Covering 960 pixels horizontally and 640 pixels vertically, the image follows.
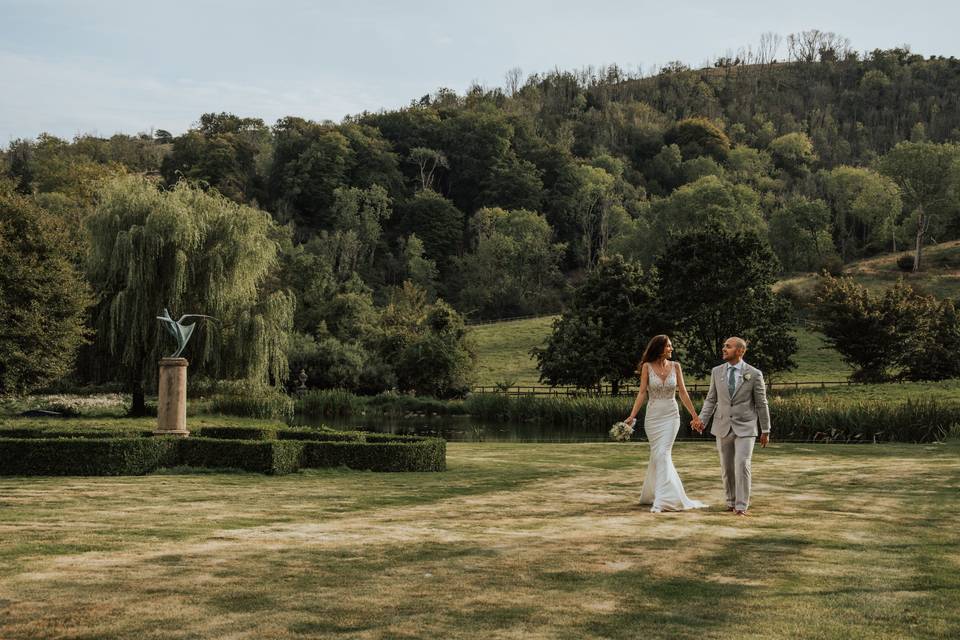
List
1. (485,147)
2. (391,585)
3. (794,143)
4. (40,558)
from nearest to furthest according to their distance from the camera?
(391,585) < (40,558) < (485,147) < (794,143)

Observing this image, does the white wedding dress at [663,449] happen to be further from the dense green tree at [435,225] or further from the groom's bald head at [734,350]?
the dense green tree at [435,225]

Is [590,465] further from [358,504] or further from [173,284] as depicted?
[173,284]

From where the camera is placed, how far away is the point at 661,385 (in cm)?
1245

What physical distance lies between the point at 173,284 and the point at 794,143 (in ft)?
464

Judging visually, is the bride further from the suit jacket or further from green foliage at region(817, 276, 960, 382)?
green foliage at region(817, 276, 960, 382)

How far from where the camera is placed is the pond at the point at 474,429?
34.4 meters

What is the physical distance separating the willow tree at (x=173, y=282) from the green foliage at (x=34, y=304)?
1.99m

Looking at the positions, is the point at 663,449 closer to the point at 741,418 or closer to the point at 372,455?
the point at 741,418

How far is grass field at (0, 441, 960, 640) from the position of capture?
21.5 ft

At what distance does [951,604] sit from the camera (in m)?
7.12

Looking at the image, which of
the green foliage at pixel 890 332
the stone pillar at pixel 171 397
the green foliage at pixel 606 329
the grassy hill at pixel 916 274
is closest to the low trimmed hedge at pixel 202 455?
the stone pillar at pixel 171 397

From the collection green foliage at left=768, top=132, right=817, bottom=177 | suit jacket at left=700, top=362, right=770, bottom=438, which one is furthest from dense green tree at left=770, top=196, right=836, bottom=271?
suit jacket at left=700, top=362, right=770, bottom=438

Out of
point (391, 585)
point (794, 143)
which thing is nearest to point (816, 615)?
point (391, 585)

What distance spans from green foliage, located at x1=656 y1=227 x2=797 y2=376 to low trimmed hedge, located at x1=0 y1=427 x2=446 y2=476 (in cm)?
3297
